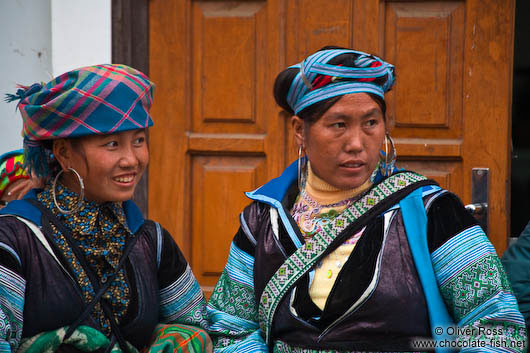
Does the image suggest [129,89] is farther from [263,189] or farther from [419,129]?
[419,129]

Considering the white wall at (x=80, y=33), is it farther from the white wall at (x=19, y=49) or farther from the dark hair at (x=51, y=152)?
the dark hair at (x=51, y=152)

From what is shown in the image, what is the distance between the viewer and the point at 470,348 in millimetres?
1874

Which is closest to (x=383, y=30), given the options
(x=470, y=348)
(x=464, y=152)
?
(x=464, y=152)

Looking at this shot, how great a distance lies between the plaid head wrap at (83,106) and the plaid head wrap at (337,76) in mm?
556

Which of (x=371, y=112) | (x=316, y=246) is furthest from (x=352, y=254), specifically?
(x=371, y=112)

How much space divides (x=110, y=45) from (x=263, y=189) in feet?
5.54

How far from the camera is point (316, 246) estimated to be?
2074 millimetres

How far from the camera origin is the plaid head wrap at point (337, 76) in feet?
6.72

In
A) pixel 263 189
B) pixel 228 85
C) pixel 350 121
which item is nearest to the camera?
pixel 350 121

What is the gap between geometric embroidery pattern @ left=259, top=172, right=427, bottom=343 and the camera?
2.07 meters

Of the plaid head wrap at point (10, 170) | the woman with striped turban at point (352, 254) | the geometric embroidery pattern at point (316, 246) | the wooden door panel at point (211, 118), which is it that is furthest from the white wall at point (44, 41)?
the geometric embroidery pattern at point (316, 246)

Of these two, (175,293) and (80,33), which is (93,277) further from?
(80,33)

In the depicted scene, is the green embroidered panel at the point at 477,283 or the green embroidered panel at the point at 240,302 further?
the green embroidered panel at the point at 240,302

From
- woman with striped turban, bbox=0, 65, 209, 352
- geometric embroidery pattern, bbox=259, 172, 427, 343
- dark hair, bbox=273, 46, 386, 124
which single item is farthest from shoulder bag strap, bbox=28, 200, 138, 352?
dark hair, bbox=273, 46, 386, 124
